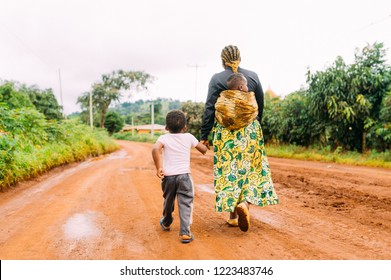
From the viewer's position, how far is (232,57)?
4289mm

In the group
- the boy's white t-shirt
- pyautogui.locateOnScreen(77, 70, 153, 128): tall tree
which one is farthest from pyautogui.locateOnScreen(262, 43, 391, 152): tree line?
pyautogui.locateOnScreen(77, 70, 153, 128): tall tree

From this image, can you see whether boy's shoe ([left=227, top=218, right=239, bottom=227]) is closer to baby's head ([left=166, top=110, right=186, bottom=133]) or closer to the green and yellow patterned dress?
the green and yellow patterned dress

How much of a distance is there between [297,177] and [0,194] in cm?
619

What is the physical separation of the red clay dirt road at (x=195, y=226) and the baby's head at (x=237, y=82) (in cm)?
157

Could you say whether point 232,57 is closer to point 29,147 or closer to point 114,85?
point 29,147

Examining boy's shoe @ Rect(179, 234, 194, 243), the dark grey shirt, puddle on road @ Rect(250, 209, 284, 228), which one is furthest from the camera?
puddle on road @ Rect(250, 209, 284, 228)

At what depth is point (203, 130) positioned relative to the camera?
4.31 m

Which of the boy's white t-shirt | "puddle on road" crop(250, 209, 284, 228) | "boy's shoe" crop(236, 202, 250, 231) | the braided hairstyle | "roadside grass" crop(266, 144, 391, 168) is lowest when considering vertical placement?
"roadside grass" crop(266, 144, 391, 168)

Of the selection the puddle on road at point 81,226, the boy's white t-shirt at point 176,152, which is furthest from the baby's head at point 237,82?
the puddle on road at point 81,226

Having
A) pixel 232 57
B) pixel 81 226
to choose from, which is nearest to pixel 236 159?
pixel 232 57

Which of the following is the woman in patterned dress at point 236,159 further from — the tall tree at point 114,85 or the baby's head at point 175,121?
the tall tree at point 114,85

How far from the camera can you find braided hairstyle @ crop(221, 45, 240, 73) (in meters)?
4.27

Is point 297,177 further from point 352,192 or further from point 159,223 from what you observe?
point 159,223

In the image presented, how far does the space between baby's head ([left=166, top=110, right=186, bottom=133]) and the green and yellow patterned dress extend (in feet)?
1.80
